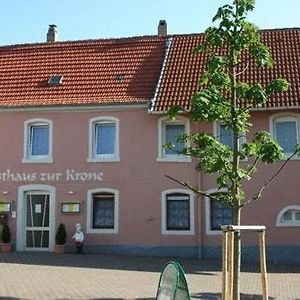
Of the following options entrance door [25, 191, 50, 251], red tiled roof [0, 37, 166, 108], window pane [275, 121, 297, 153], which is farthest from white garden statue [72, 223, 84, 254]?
window pane [275, 121, 297, 153]

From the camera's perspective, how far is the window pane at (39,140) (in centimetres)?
2275

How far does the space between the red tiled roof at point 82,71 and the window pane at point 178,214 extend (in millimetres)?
4016

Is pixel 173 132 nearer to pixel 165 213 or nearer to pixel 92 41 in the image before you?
pixel 165 213

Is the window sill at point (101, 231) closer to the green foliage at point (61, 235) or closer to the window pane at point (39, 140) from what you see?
the green foliage at point (61, 235)

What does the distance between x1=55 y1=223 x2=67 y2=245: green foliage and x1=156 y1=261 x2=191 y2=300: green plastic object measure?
523 inches

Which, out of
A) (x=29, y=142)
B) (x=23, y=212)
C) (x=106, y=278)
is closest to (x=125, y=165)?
(x=29, y=142)

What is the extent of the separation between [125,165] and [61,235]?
3.52 m

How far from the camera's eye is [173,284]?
8.30 m

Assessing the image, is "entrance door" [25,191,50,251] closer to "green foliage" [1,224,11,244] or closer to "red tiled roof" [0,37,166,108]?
"green foliage" [1,224,11,244]

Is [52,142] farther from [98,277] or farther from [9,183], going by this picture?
[98,277]

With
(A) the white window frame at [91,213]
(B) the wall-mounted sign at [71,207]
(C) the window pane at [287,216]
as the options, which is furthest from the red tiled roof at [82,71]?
(C) the window pane at [287,216]

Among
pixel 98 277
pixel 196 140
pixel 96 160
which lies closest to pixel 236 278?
pixel 196 140

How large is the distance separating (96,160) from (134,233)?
3098 millimetres

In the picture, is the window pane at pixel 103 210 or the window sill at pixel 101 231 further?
the window pane at pixel 103 210
